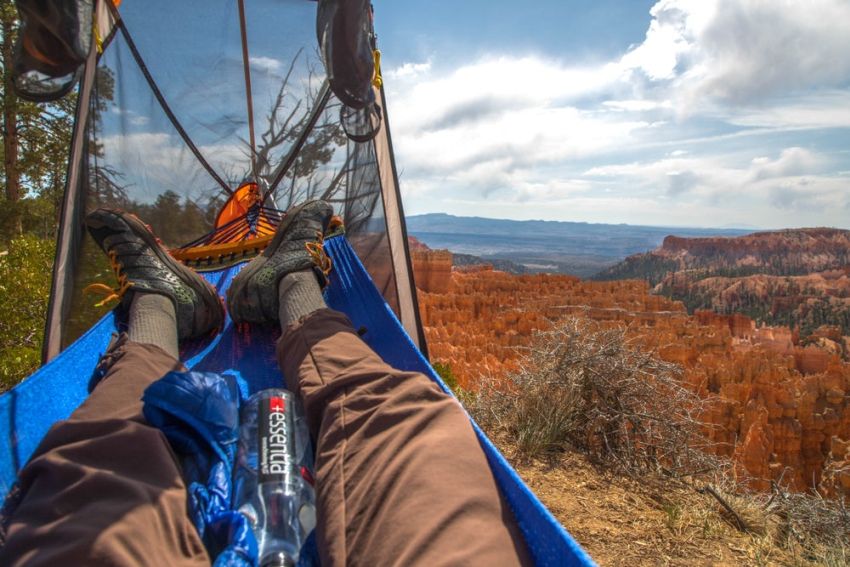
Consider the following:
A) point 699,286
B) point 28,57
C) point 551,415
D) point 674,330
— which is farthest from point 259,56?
point 699,286

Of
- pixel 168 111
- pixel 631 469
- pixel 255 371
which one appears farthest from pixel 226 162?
pixel 631 469

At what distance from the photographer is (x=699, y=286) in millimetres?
39312

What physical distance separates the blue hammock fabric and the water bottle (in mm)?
292

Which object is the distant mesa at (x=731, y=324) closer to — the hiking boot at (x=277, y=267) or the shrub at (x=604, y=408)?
the shrub at (x=604, y=408)

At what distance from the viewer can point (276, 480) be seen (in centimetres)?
90

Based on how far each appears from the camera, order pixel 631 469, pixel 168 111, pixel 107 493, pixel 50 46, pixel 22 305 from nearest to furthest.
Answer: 1. pixel 107 493
2. pixel 50 46
3. pixel 631 469
4. pixel 168 111
5. pixel 22 305

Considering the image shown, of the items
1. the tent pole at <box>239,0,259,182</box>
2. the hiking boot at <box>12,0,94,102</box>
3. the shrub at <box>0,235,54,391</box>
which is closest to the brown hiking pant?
the hiking boot at <box>12,0,94,102</box>

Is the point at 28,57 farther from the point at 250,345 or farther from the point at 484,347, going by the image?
the point at 484,347

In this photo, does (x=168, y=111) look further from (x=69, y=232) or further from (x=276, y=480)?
(x=276, y=480)

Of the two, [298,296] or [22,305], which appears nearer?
[298,296]

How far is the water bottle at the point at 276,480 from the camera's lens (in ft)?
2.66

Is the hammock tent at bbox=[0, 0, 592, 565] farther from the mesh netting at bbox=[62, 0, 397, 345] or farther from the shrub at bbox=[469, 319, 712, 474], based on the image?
the shrub at bbox=[469, 319, 712, 474]

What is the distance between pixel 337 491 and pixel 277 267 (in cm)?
103

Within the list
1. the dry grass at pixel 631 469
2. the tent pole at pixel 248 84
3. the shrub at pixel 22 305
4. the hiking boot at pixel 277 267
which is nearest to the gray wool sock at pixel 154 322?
the hiking boot at pixel 277 267
